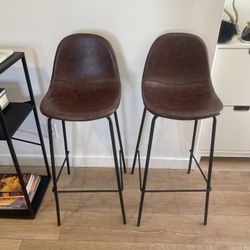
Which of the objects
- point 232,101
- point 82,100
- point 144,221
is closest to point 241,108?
point 232,101

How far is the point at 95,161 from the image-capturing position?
75.0 inches

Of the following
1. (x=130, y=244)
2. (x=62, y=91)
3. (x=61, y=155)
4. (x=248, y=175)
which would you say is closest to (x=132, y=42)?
(x=62, y=91)

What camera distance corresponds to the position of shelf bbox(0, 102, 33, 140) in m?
1.34

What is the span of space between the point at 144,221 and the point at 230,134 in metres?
0.86

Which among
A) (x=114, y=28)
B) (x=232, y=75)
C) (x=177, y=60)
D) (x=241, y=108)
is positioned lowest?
(x=241, y=108)

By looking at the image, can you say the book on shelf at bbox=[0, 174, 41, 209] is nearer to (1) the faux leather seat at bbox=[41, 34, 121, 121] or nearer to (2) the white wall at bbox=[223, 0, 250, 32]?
Answer: (1) the faux leather seat at bbox=[41, 34, 121, 121]

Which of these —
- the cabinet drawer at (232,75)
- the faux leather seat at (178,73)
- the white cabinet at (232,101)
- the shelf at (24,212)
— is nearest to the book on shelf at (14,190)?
the shelf at (24,212)

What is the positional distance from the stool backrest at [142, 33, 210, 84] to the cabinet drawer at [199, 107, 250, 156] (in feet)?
1.40

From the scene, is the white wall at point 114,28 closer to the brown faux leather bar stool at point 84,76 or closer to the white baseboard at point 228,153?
the brown faux leather bar stool at point 84,76

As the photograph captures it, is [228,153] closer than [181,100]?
No

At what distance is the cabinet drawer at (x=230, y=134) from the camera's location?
5.62ft

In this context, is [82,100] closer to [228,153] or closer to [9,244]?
[9,244]

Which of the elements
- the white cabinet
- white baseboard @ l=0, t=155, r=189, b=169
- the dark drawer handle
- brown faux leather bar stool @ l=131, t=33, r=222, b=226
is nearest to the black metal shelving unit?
white baseboard @ l=0, t=155, r=189, b=169

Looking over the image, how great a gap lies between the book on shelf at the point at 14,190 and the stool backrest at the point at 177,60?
99 centimetres
